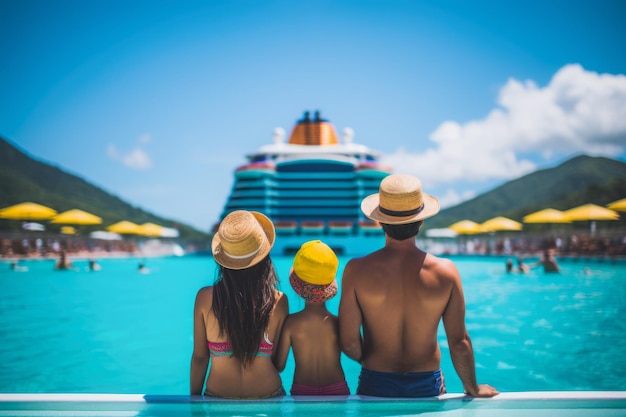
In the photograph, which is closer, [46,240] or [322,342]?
[322,342]

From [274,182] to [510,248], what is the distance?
58.4ft

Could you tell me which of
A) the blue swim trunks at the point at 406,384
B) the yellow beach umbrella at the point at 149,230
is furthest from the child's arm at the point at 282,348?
the yellow beach umbrella at the point at 149,230

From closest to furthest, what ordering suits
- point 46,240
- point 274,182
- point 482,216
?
point 46,240, point 274,182, point 482,216

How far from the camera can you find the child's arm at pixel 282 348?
7.49ft

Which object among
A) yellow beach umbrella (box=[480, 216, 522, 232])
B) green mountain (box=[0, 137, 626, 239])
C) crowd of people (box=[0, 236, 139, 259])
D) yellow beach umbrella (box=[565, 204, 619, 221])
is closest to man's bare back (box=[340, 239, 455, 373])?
crowd of people (box=[0, 236, 139, 259])

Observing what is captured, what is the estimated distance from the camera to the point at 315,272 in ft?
7.07

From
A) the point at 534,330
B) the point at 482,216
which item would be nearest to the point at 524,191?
the point at 482,216

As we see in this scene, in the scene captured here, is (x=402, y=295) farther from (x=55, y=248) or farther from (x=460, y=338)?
(x=55, y=248)

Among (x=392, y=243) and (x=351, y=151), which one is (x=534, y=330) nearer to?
(x=392, y=243)

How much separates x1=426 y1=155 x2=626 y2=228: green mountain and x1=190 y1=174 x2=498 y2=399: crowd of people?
111732 mm

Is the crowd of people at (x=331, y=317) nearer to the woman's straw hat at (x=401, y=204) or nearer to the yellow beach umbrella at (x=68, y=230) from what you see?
the woman's straw hat at (x=401, y=204)

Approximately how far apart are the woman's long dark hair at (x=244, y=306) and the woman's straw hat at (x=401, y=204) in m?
0.62

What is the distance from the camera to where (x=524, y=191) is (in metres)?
131

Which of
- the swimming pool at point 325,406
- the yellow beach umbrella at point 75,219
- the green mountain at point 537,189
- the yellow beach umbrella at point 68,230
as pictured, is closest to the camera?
the swimming pool at point 325,406
